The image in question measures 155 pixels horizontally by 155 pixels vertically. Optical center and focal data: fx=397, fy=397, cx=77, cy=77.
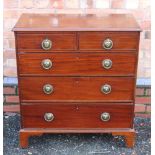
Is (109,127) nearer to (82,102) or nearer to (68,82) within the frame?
(82,102)

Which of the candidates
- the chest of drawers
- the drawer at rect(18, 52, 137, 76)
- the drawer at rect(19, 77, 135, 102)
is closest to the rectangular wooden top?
the chest of drawers

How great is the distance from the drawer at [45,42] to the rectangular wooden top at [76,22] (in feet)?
0.16

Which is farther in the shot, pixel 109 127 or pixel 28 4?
pixel 28 4

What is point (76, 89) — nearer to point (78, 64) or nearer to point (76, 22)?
point (78, 64)

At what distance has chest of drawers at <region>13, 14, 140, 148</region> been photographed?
3.04m

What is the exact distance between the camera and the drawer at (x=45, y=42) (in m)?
3.03

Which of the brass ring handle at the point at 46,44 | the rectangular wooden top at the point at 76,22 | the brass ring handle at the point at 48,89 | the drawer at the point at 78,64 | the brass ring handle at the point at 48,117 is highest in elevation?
the rectangular wooden top at the point at 76,22

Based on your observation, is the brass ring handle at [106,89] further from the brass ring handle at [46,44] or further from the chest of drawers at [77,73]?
the brass ring handle at [46,44]

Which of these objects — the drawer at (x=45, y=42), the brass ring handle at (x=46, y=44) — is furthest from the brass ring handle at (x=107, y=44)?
the brass ring handle at (x=46, y=44)

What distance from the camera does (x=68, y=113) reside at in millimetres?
3309

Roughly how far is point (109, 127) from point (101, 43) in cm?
75

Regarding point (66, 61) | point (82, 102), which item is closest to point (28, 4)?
point (66, 61)

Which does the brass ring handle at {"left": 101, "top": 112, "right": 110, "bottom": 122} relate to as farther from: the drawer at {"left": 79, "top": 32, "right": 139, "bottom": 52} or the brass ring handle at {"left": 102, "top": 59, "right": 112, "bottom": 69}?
the drawer at {"left": 79, "top": 32, "right": 139, "bottom": 52}

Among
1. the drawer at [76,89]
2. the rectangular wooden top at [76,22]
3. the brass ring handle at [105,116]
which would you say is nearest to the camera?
the rectangular wooden top at [76,22]
